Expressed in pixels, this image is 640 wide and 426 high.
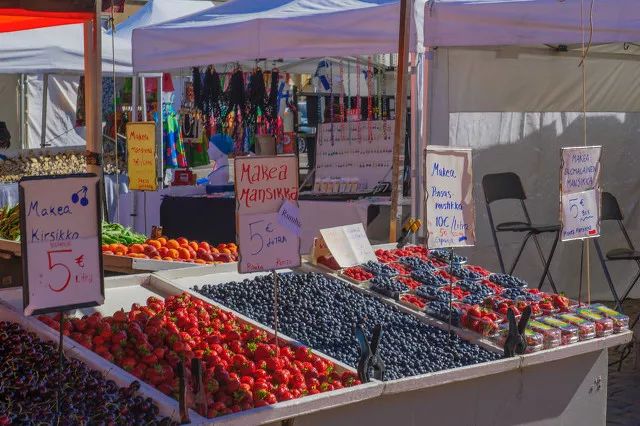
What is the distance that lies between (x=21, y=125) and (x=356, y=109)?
5295 mm

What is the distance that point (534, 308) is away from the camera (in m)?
4.63

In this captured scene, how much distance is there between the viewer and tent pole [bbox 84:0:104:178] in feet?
15.4

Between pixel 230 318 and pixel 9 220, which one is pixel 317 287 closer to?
pixel 230 318

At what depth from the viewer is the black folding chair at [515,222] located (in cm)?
718

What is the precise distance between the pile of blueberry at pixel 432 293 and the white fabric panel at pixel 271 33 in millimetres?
2182

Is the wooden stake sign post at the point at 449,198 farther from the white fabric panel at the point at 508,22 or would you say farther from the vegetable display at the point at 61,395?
the white fabric panel at the point at 508,22

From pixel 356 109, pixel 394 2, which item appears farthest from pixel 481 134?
pixel 356 109

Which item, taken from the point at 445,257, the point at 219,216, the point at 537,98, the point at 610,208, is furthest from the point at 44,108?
the point at 445,257

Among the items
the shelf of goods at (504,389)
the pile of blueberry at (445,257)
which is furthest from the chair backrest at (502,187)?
the shelf of goods at (504,389)

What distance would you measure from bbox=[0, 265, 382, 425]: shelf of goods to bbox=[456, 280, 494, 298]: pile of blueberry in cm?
127

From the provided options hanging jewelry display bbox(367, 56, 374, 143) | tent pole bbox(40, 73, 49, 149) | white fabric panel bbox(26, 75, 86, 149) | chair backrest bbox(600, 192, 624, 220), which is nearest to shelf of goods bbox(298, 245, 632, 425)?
chair backrest bbox(600, 192, 624, 220)

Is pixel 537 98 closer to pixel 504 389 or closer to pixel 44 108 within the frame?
pixel 504 389

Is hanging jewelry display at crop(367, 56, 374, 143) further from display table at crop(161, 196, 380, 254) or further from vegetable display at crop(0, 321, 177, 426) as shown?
vegetable display at crop(0, 321, 177, 426)

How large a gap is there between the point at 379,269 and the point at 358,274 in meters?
0.13
